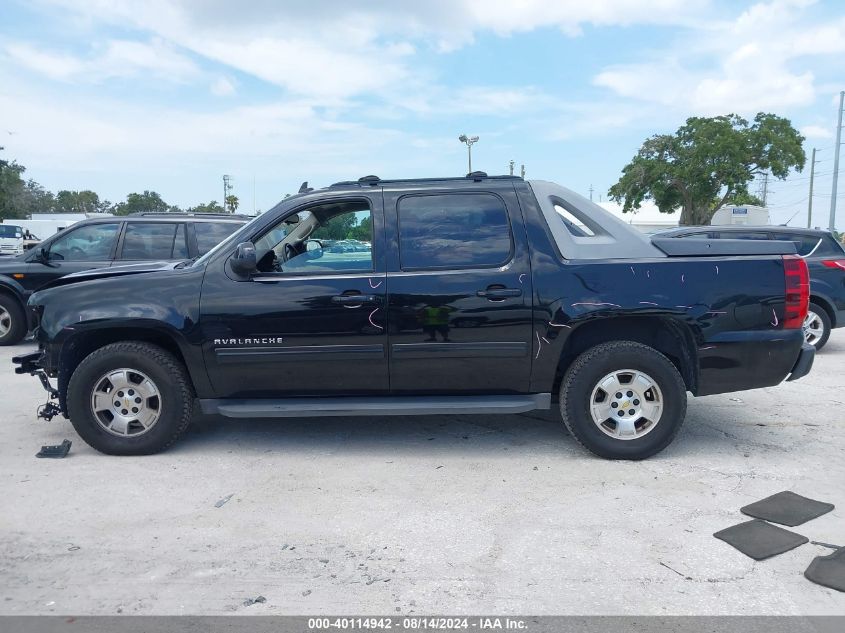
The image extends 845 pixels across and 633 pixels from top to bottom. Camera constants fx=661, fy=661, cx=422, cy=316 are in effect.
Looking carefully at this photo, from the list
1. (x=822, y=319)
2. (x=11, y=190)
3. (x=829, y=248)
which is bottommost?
(x=822, y=319)

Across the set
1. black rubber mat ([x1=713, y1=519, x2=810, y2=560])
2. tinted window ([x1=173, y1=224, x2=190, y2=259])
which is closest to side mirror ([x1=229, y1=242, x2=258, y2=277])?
black rubber mat ([x1=713, y1=519, x2=810, y2=560])

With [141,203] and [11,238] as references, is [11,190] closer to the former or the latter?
[141,203]

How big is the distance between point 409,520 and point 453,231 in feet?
6.51

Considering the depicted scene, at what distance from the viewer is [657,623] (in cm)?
276

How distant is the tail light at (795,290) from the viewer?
14.7 feet

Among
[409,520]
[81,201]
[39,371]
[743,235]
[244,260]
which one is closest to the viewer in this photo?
[409,520]

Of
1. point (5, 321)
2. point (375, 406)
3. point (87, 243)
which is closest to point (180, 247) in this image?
point (87, 243)

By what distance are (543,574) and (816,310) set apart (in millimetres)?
7179

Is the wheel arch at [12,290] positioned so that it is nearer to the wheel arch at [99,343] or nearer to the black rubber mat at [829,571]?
the wheel arch at [99,343]

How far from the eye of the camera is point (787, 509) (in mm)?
3816

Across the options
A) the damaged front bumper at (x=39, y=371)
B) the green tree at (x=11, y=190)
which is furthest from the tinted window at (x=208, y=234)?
the green tree at (x=11, y=190)

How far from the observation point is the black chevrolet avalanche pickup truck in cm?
448

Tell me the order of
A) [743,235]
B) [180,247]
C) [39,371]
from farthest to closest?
[743,235] → [180,247] → [39,371]

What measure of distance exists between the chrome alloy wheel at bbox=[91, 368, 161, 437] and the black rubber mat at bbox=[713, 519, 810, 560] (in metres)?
3.74
